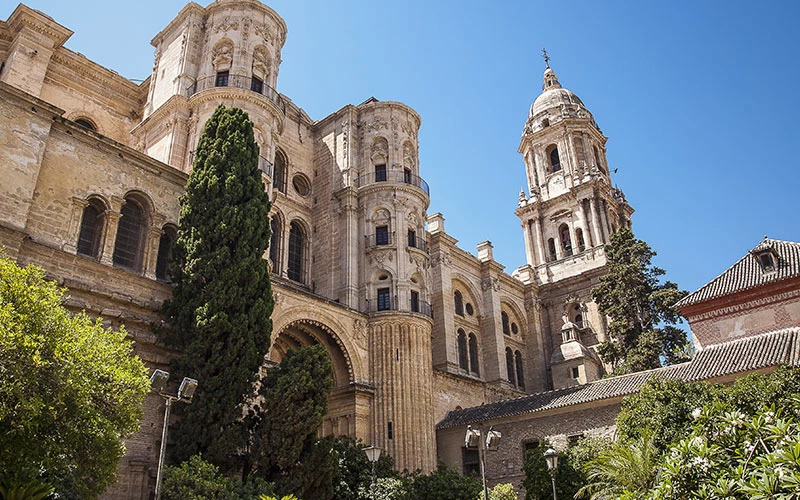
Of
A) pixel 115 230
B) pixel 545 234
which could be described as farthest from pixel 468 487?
pixel 545 234

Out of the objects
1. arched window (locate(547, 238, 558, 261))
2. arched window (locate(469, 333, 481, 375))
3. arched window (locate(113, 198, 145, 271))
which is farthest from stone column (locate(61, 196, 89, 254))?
arched window (locate(547, 238, 558, 261))

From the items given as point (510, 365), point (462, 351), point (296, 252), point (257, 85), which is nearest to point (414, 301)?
point (296, 252)

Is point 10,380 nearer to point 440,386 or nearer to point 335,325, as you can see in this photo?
point 335,325

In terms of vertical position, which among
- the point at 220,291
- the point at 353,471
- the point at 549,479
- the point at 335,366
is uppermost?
the point at 220,291

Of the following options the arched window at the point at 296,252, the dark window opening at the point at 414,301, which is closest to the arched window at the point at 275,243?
the arched window at the point at 296,252

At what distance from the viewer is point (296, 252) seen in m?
28.6

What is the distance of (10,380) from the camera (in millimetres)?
10586

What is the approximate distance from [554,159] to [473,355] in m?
19.1

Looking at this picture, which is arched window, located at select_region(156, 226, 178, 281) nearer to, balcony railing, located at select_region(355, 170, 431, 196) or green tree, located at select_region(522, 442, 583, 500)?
balcony railing, located at select_region(355, 170, 431, 196)

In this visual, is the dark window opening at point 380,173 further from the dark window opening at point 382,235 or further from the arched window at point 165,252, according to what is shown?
the arched window at point 165,252

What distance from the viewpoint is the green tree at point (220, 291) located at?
16141 millimetres

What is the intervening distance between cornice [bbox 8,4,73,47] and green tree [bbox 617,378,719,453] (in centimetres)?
2491

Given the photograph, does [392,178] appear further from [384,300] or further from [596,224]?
[596,224]

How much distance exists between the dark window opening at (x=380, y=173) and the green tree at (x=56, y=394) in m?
18.5
